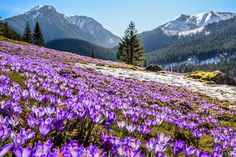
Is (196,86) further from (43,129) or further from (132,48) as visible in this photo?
(132,48)

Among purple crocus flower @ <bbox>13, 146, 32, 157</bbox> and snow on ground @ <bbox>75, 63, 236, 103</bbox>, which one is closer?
purple crocus flower @ <bbox>13, 146, 32, 157</bbox>

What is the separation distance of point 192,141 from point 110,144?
12.7ft

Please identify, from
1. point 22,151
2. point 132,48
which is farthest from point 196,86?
point 132,48

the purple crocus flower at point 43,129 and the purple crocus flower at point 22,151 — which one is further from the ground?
the purple crocus flower at point 22,151

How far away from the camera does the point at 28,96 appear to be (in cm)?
693

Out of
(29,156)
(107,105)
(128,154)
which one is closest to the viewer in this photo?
(29,156)

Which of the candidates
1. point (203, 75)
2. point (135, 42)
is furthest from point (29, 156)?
point (135, 42)

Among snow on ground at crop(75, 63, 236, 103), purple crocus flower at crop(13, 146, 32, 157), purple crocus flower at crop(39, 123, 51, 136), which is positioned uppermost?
purple crocus flower at crop(13, 146, 32, 157)

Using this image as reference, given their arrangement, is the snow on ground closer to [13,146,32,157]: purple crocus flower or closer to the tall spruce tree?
[13,146,32,157]: purple crocus flower

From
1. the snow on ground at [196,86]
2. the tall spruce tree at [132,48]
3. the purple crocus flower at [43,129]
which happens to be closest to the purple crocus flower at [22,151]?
the purple crocus flower at [43,129]

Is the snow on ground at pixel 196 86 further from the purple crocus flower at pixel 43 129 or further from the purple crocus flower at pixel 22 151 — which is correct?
the purple crocus flower at pixel 22 151

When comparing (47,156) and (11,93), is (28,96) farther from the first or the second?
(47,156)

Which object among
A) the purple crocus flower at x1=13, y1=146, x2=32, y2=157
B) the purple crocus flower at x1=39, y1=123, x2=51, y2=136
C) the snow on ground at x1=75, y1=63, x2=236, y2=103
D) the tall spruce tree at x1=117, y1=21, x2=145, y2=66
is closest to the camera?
the purple crocus flower at x1=13, y1=146, x2=32, y2=157

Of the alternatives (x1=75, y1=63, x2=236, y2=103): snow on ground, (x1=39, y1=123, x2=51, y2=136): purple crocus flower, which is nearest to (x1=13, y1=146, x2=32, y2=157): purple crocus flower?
(x1=39, y1=123, x2=51, y2=136): purple crocus flower
